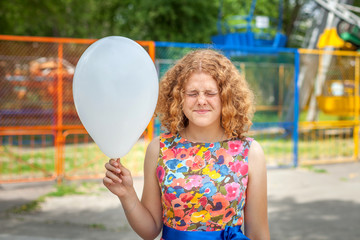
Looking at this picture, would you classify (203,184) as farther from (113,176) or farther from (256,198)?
(113,176)

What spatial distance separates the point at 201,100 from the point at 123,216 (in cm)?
365

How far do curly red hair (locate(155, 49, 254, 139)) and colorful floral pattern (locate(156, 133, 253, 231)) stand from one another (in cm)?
11

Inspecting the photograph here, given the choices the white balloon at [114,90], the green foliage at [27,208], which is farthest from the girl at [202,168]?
the green foliage at [27,208]

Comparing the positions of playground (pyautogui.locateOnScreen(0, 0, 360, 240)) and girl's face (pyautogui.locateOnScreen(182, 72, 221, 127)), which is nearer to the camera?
girl's face (pyautogui.locateOnScreen(182, 72, 221, 127))

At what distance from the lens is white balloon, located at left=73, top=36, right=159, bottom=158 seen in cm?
163

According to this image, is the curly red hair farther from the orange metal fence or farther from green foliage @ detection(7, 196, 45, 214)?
the orange metal fence

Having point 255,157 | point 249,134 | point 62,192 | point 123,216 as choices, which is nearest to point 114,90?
point 255,157

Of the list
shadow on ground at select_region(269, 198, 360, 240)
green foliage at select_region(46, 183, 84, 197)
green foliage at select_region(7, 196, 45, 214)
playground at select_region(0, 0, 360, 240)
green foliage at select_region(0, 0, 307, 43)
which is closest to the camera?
shadow on ground at select_region(269, 198, 360, 240)

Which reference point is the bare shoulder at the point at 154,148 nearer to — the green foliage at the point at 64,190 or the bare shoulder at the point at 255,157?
the bare shoulder at the point at 255,157

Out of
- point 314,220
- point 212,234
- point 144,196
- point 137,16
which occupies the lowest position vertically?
point 314,220

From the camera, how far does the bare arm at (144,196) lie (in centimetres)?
172

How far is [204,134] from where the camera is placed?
189 cm

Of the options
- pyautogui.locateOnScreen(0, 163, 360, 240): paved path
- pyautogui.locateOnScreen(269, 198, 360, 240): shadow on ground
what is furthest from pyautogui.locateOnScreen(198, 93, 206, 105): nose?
pyautogui.locateOnScreen(269, 198, 360, 240): shadow on ground

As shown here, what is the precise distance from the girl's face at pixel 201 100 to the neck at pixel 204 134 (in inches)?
1.9
